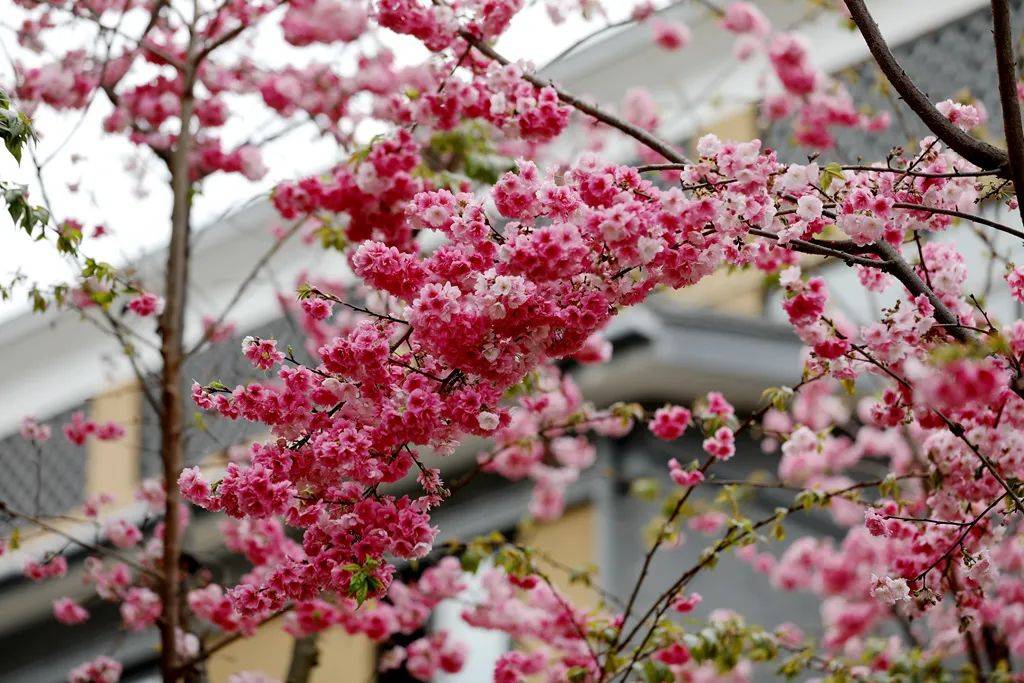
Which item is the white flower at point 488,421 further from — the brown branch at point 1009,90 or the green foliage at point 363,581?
the brown branch at point 1009,90

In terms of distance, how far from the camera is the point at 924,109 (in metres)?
3.28

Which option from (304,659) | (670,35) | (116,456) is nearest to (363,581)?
(304,659)

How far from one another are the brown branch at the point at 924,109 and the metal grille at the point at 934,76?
466 cm

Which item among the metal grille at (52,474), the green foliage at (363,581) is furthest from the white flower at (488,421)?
Result: the metal grille at (52,474)

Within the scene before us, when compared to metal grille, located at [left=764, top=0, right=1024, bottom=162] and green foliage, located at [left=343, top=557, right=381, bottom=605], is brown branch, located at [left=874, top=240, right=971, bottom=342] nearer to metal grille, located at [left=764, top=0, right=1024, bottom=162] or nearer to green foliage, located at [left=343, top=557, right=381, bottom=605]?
green foliage, located at [left=343, top=557, right=381, bottom=605]

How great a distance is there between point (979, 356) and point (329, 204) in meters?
3.01

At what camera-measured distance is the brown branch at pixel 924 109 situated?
3.29 metres

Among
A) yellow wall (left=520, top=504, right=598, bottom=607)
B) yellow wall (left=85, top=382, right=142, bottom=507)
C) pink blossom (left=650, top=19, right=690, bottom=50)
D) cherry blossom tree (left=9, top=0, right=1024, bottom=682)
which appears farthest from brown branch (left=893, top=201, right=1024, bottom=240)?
yellow wall (left=85, top=382, right=142, bottom=507)

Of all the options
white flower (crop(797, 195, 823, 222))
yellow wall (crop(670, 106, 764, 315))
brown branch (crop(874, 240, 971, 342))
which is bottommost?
brown branch (crop(874, 240, 971, 342))

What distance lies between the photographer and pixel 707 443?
14.6 ft

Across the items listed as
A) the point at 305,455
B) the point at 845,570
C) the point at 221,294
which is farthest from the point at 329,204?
the point at 221,294

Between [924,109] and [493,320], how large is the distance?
122 cm

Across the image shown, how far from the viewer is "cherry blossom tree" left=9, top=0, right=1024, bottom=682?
3279 mm

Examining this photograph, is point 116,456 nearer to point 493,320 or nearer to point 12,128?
point 12,128
